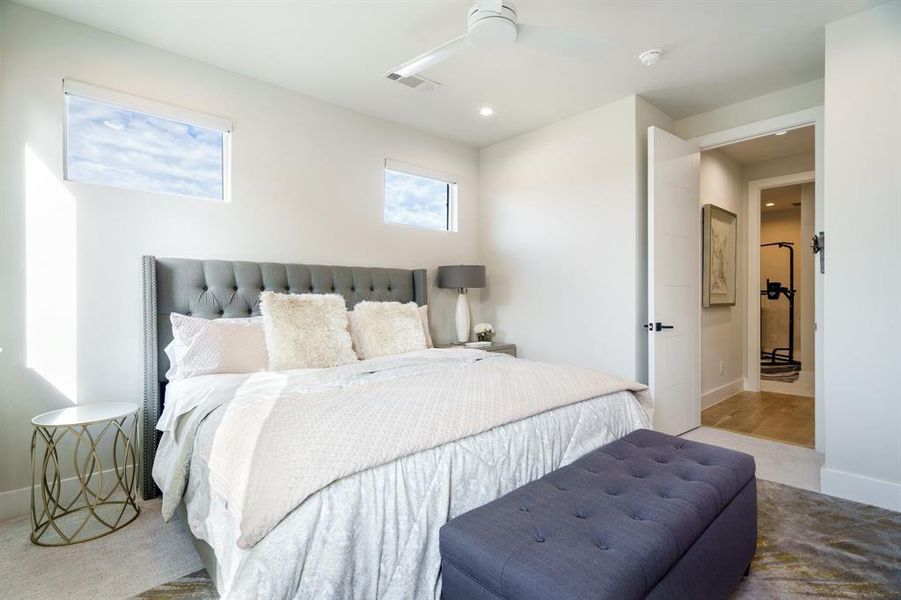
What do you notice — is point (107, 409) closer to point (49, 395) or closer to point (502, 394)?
point (49, 395)

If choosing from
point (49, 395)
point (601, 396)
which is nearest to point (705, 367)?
point (601, 396)

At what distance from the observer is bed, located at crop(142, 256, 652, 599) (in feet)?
3.85

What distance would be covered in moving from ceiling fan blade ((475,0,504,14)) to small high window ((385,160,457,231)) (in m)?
2.18

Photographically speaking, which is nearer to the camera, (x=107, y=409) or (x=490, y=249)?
(x=107, y=409)

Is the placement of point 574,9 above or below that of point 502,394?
above

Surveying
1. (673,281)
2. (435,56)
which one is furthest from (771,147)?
(435,56)

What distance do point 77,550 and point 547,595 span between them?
87.9 inches

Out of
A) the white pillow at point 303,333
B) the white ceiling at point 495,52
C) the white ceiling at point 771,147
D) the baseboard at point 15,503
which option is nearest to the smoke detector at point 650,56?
the white ceiling at point 495,52

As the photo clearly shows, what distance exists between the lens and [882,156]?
2.39 meters

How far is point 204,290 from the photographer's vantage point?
2781 mm

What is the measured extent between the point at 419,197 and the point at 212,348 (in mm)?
2518

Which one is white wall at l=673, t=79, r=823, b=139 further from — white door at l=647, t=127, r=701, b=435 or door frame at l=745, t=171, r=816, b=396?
door frame at l=745, t=171, r=816, b=396

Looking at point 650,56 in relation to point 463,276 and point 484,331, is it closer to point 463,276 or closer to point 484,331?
point 463,276

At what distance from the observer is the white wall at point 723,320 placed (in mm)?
4566
